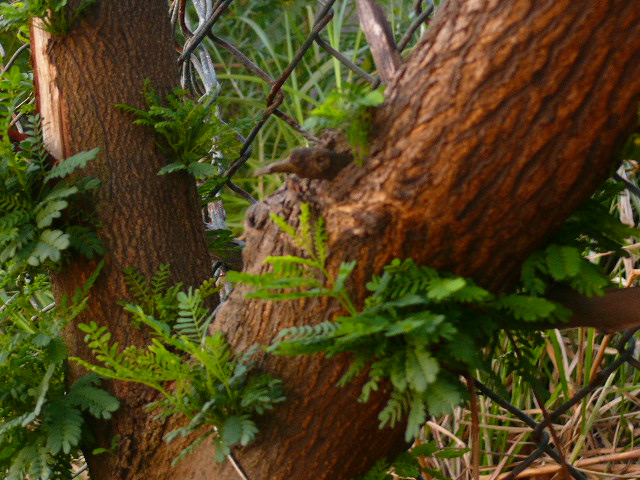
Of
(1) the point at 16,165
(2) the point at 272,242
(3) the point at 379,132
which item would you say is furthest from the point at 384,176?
(1) the point at 16,165

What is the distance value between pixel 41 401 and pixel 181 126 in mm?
456


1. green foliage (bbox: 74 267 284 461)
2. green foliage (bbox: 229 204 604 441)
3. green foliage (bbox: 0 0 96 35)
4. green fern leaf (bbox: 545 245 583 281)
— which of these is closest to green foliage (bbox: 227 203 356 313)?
green foliage (bbox: 229 204 604 441)

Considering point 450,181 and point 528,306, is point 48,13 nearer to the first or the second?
point 450,181

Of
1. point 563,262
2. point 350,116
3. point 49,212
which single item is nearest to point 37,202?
point 49,212

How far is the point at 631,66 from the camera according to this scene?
0.74 meters

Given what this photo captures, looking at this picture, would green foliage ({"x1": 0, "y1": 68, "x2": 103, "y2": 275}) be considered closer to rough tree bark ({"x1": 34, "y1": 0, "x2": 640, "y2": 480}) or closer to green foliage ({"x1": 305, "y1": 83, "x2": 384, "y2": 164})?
rough tree bark ({"x1": 34, "y1": 0, "x2": 640, "y2": 480})

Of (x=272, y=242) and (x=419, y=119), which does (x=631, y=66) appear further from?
(x=272, y=242)

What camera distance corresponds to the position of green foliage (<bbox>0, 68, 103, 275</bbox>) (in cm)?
101

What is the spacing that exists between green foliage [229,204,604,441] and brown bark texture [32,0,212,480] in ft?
1.05

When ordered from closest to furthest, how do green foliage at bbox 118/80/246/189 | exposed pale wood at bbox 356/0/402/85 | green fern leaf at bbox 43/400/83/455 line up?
1. exposed pale wood at bbox 356/0/402/85
2. green fern leaf at bbox 43/400/83/455
3. green foliage at bbox 118/80/246/189

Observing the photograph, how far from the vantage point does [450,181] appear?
784 mm

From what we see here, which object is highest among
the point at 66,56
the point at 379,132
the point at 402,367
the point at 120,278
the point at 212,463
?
the point at 66,56

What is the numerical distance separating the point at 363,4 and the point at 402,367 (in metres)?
0.46

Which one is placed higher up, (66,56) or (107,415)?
(66,56)
